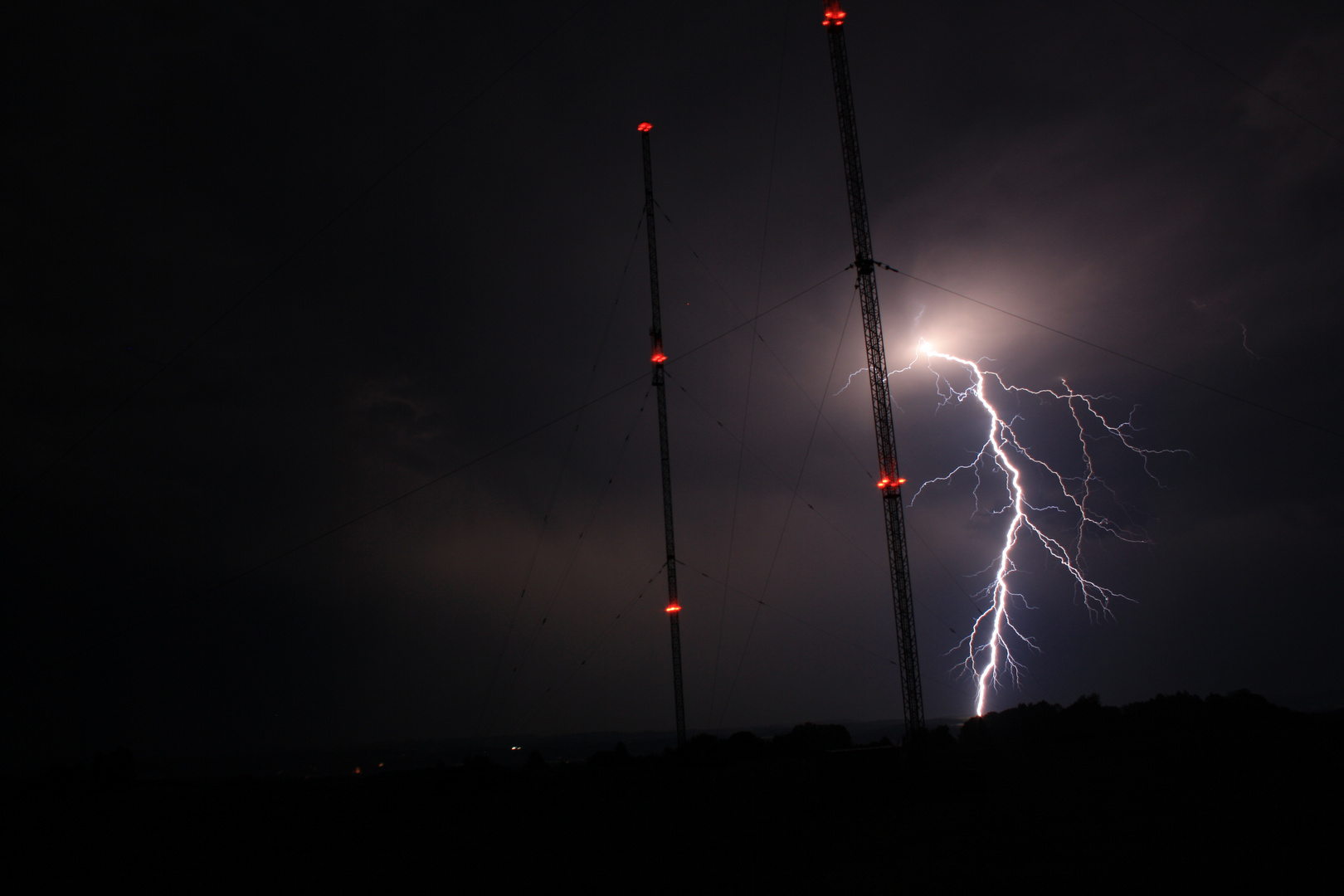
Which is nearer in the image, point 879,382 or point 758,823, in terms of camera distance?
point 758,823

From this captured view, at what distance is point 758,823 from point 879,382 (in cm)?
1313

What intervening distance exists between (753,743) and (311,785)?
20830 mm

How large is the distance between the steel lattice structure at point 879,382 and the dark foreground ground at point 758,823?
2.49 meters

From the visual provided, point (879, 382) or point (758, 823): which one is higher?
point (879, 382)

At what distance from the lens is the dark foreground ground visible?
11398 mm

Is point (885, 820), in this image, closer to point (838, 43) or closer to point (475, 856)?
point (475, 856)

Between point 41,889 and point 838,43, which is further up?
point 838,43

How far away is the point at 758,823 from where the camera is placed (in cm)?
1564

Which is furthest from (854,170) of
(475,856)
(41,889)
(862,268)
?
(41,889)

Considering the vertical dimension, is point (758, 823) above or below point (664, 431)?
below

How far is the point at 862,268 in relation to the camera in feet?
73.1

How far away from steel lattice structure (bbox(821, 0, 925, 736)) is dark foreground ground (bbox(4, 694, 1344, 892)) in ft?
8.18

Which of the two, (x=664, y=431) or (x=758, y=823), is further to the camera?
(x=664, y=431)

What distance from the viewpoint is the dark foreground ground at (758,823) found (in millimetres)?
11398
